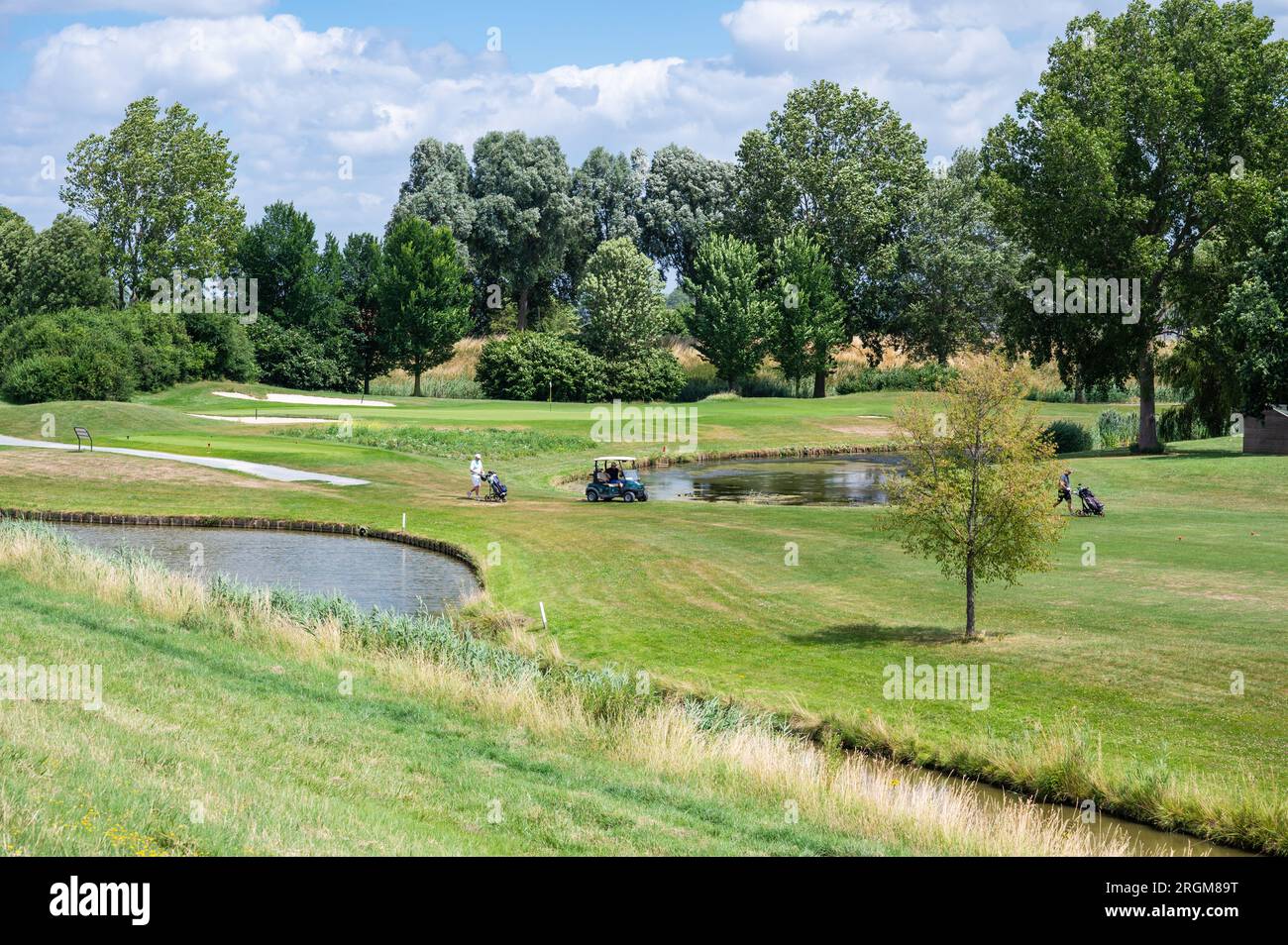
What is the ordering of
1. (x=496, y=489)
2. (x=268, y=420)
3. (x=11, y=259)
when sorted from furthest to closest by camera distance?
(x=11, y=259) < (x=268, y=420) < (x=496, y=489)

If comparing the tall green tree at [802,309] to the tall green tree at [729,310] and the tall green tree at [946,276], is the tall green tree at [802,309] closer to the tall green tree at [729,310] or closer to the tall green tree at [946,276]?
the tall green tree at [729,310]

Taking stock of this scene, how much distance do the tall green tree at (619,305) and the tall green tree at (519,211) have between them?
1723cm

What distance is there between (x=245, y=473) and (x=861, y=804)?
39512mm

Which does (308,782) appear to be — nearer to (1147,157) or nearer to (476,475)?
(476,475)

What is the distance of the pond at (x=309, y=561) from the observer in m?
29.4

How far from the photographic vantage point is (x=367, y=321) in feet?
339

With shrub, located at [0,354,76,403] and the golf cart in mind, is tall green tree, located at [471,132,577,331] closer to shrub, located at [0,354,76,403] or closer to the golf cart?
shrub, located at [0,354,76,403]

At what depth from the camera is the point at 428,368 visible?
103m

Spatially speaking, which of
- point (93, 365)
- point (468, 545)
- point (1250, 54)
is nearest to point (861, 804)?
point (468, 545)

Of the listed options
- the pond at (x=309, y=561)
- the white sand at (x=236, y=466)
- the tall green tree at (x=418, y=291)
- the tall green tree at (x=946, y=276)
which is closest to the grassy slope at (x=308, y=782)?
the pond at (x=309, y=561)

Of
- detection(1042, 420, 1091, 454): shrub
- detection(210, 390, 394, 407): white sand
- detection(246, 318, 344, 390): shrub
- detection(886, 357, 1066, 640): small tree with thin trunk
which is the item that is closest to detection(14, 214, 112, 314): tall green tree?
detection(246, 318, 344, 390): shrub

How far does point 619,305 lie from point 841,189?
78.4ft

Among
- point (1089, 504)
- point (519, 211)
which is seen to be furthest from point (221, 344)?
point (1089, 504)

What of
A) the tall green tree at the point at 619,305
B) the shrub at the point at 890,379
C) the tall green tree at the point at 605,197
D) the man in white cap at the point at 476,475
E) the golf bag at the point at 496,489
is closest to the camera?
the golf bag at the point at 496,489
